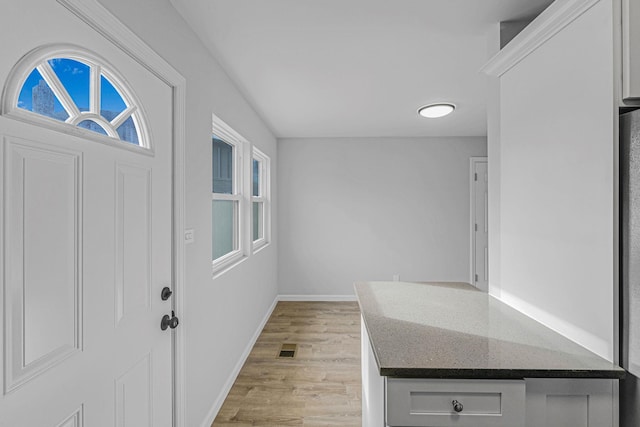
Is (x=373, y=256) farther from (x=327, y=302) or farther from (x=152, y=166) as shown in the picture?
(x=152, y=166)

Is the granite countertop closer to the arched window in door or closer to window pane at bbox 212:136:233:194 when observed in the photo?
the arched window in door

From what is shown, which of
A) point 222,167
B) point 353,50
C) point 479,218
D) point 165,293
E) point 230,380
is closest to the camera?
point 165,293

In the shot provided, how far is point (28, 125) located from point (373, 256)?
453 cm

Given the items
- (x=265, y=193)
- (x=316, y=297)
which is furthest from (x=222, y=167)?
(x=316, y=297)

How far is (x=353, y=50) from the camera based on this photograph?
2.23 m

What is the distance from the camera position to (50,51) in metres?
0.96

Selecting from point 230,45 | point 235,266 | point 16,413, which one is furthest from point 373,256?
point 16,413

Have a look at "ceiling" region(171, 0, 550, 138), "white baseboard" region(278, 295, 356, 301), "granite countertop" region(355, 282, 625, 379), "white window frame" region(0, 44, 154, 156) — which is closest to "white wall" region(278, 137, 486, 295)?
"white baseboard" region(278, 295, 356, 301)

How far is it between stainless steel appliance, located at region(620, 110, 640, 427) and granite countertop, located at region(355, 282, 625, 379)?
76 mm

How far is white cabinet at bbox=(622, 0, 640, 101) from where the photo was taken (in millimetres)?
1062

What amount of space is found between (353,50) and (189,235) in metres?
1.50

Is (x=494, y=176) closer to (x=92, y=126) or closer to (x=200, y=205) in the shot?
(x=200, y=205)

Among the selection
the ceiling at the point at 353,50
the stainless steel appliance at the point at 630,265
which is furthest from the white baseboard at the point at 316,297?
the stainless steel appliance at the point at 630,265

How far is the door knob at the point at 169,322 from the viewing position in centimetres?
159
